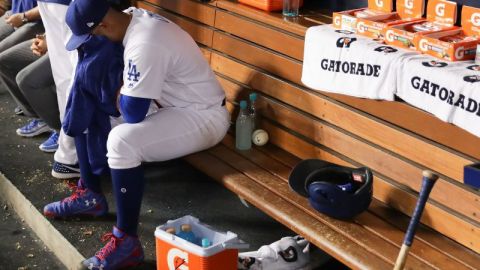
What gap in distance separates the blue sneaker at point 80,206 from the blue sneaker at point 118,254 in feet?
1.64

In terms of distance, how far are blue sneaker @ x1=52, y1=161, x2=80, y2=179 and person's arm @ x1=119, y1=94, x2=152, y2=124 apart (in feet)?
3.35

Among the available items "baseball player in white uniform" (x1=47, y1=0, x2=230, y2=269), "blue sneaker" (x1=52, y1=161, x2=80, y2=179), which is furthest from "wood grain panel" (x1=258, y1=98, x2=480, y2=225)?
"blue sneaker" (x1=52, y1=161, x2=80, y2=179)

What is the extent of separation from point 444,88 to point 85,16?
6.06 ft

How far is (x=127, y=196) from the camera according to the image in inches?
152

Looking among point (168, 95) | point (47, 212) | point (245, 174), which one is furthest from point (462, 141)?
point (47, 212)

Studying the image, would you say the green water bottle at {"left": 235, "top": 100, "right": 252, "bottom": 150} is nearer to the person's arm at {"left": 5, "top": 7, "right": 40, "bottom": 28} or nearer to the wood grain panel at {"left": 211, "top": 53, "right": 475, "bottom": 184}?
the wood grain panel at {"left": 211, "top": 53, "right": 475, "bottom": 184}

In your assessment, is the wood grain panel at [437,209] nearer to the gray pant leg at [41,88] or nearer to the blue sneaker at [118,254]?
the blue sneaker at [118,254]

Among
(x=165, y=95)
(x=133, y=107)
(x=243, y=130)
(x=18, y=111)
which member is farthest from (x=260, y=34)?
(x=18, y=111)

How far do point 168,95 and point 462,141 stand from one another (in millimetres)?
1638

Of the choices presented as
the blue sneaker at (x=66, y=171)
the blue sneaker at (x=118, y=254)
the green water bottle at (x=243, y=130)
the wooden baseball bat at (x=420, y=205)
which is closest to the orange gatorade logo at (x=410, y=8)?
the green water bottle at (x=243, y=130)

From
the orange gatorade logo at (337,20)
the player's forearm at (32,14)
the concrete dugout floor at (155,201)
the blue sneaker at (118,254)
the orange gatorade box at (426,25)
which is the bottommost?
the concrete dugout floor at (155,201)

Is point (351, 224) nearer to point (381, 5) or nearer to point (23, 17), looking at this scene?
point (381, 5)

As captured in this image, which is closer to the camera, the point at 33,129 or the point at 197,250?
the point at 197,250

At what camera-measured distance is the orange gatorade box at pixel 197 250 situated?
3365 millimetres
